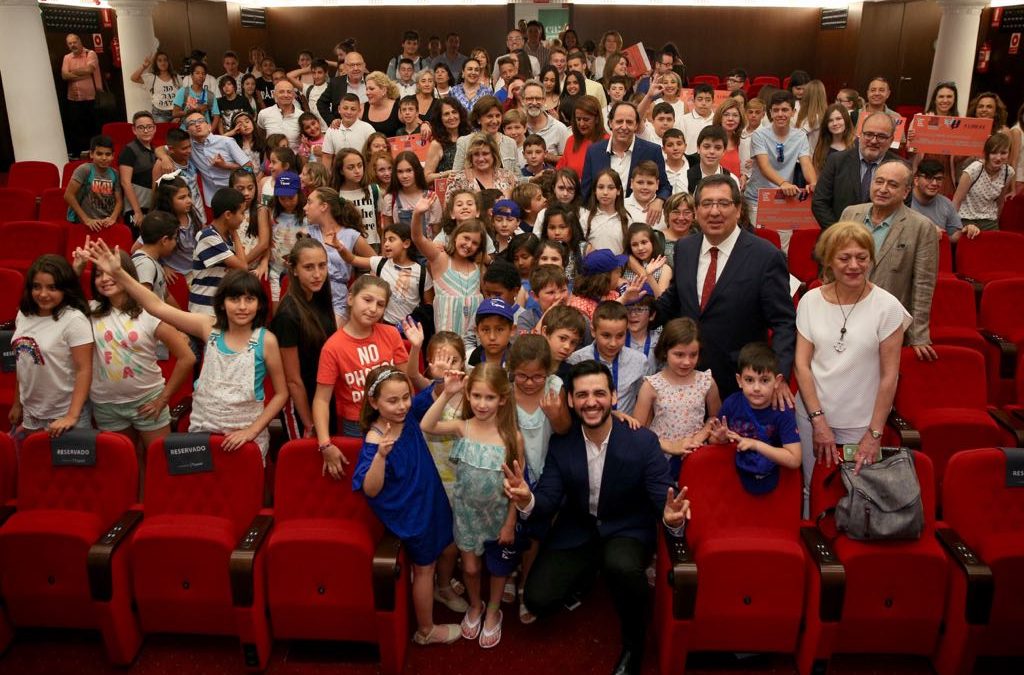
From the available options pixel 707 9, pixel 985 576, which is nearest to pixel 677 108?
pixel 985 576

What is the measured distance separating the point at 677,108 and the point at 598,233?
10.3ft

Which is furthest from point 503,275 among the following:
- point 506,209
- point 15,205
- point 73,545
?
point 15,205

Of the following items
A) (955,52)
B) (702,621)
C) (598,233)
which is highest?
(955,52)

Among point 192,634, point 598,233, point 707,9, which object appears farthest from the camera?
point 707,9

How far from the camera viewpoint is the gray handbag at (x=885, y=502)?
299cm

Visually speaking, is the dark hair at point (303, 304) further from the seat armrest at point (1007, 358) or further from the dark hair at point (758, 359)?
the seat armrest at point (1007, 358)

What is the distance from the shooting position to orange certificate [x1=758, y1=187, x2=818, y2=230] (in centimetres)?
548

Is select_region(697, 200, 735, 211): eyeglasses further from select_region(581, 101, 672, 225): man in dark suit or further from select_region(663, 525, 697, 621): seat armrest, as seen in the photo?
select_region(581, 101, 672, 225): man in dark suit

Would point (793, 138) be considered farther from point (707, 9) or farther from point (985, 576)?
point (707, 9)

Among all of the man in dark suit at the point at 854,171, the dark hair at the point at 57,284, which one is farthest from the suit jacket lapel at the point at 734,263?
the dark hair at the point at 57,284

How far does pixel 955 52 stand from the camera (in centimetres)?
1094

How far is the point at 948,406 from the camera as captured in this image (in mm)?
4133

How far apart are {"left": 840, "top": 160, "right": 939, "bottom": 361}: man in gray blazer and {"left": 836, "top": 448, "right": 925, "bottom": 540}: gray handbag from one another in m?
1.05

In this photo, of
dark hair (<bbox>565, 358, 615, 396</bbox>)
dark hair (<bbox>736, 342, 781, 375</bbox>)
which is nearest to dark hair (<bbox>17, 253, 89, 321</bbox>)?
dark hair (<bbox>565, 358, 615, 396</bbox>)
